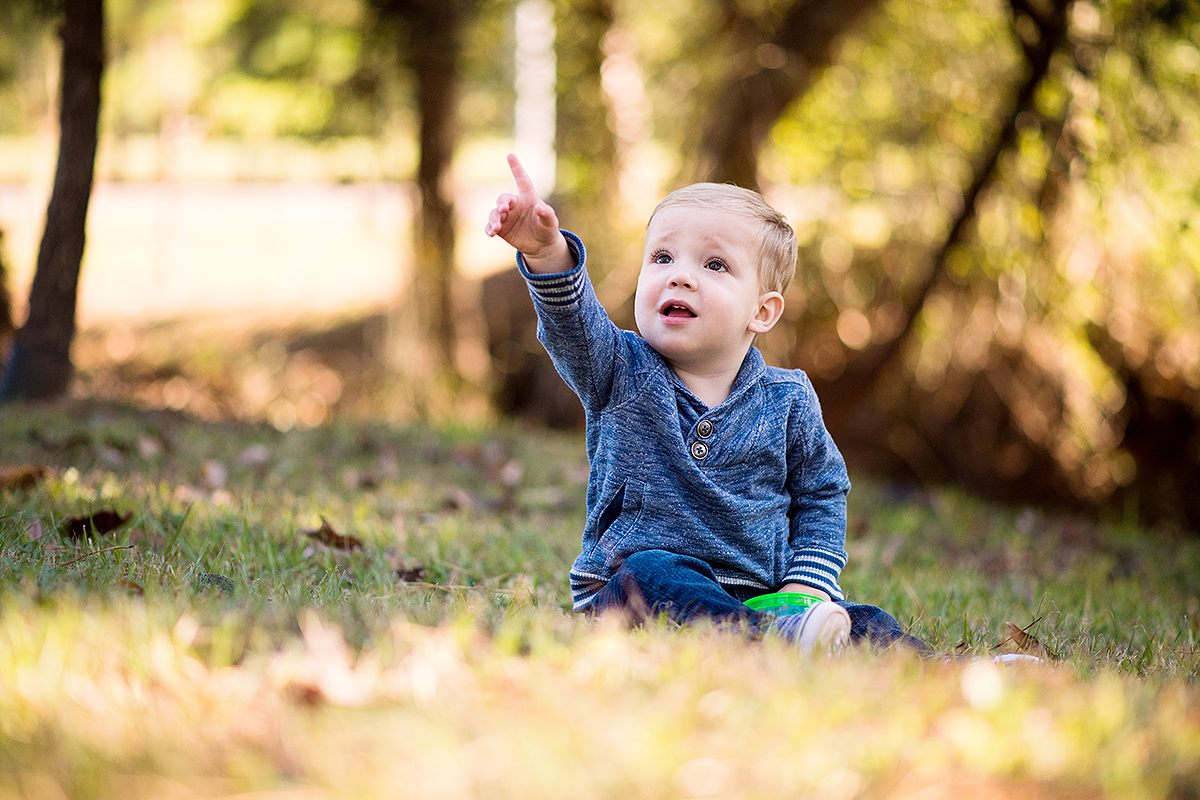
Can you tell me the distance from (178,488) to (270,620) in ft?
6.05

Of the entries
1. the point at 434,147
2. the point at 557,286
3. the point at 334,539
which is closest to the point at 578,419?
the point at 434,147

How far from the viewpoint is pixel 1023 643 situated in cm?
229

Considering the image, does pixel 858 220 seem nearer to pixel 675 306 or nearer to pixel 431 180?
pixel 431 180

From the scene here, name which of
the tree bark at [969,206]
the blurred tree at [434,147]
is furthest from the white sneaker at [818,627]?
the blurred tree at [434,147]

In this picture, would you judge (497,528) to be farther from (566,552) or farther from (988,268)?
(988,268)

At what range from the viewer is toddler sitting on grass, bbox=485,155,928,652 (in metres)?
2.12

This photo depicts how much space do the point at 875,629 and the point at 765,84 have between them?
528 centimetres

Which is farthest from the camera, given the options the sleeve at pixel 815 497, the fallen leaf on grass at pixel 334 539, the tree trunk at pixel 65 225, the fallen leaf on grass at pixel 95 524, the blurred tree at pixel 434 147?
the blurred tree at pixel 434 147

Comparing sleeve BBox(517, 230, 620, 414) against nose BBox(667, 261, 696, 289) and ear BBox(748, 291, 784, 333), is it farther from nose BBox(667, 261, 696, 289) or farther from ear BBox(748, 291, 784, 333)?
ear BBox(748, 291, 784, 333)

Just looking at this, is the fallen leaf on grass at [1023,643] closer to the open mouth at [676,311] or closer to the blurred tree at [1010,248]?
the open mouth at [676,311]

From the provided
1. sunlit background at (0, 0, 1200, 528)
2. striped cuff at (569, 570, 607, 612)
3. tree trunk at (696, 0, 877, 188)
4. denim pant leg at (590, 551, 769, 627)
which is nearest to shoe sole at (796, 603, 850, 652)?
denim pant leg at (590, 551, 769, 627)

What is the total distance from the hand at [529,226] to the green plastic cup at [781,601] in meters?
0.86

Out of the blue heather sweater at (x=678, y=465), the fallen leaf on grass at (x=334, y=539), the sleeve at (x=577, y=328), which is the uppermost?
the sleeve at (x=577, y=328)

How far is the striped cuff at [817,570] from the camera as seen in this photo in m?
2.26
